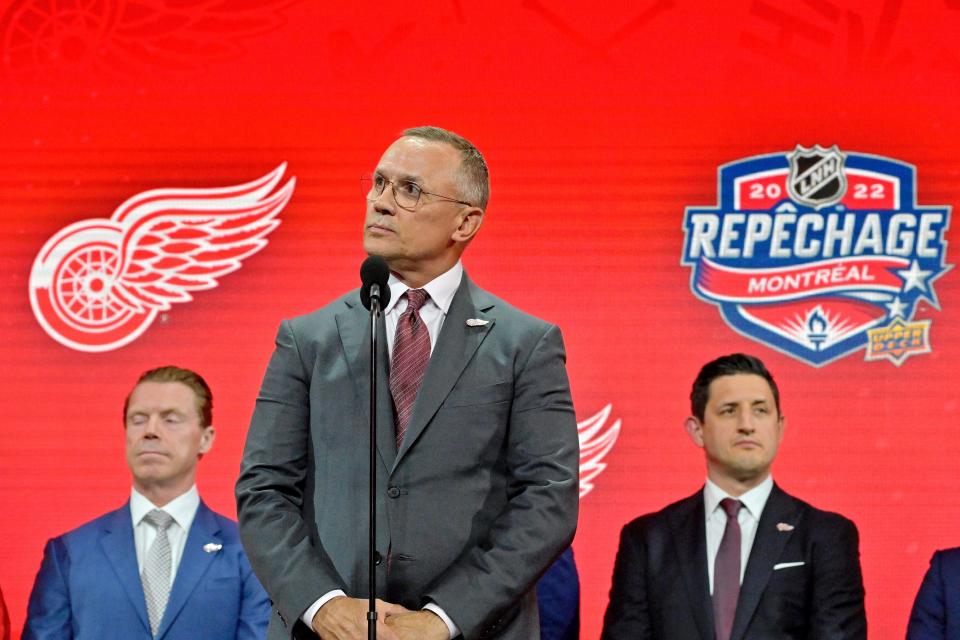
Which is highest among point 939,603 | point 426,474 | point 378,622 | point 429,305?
point 429,305

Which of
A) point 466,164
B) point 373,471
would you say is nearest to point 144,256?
point 466,164

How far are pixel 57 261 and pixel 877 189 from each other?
9.28ft

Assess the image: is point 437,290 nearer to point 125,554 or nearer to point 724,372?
point 724,372

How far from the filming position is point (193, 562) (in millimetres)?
4094

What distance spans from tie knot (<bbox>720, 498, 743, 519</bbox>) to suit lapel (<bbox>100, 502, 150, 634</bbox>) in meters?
1.82

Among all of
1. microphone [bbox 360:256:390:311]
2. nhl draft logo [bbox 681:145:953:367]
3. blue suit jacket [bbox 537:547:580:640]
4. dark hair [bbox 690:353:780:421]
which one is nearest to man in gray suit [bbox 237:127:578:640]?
microphone [bbox 360:256:390:311]

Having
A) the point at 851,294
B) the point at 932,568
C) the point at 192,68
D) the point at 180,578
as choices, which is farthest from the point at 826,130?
the point at 180,578

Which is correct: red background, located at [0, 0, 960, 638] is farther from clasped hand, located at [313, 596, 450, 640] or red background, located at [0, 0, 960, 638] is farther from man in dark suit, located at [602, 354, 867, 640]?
clasped hand, located at [313, 596, 450, 640]

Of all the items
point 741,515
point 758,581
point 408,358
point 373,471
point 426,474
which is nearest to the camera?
point 373,471

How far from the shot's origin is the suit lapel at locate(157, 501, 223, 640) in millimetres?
4004

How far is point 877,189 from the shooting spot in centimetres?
448

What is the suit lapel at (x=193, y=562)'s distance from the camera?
4.00m

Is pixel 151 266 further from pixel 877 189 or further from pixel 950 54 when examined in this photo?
pixel 950 54

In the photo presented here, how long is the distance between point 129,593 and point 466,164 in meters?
2.03
